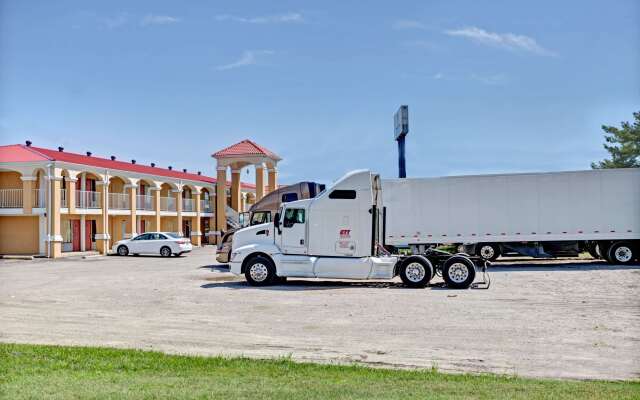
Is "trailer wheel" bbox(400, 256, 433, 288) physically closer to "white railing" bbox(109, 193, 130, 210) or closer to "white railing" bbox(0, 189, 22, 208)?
"white railing" bbox(0, 189, 22, 208)

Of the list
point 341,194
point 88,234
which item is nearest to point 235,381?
point 341,194

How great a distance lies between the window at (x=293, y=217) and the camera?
58.2 feet

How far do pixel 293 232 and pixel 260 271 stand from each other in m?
1.55

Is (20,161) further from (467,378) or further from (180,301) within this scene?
(467,378)

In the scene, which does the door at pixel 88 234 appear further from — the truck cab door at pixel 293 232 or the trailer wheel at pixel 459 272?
the trailer wheel at pixel 459 272

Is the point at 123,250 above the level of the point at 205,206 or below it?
below

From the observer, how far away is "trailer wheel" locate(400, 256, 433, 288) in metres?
17.2

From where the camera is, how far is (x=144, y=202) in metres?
45.0

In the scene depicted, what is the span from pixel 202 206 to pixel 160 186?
9334mm

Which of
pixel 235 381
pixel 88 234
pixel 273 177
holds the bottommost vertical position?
pixel 235 381

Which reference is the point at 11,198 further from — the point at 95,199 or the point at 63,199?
the point at 95,199

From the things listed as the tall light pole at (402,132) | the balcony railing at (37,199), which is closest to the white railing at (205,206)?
the balcony railing at (37,199)

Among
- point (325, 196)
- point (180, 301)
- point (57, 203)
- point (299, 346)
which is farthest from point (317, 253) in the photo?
point (57, 203)

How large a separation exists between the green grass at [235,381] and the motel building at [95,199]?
29.1m
